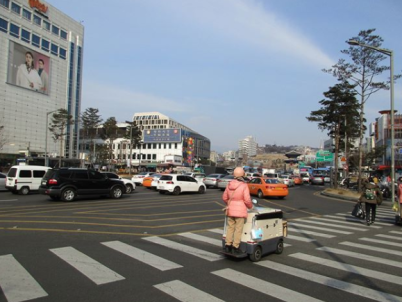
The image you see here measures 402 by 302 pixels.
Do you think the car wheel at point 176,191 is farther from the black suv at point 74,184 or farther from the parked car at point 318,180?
the parked car at point 318,180

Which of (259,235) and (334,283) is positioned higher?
(259,235)

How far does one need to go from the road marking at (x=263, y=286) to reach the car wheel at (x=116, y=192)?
15.3 m

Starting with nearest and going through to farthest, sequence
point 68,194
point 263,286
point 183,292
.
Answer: point 183,292
point 263,286
point 68,194

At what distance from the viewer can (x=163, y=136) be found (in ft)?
360

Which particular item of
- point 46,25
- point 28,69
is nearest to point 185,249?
point 28,69

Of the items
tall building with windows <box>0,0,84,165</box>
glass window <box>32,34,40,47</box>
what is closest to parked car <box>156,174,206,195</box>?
tall building with windows <box>0,0,84,165</box>

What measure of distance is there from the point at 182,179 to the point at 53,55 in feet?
227

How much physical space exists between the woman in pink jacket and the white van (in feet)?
64.7

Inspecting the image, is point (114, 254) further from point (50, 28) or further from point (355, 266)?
point (50, 28)

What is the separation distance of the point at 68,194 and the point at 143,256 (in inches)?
499

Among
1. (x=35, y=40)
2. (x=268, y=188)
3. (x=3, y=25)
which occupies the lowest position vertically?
(x=268, y=188)

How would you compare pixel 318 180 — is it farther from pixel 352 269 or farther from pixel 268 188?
pixel 352 269

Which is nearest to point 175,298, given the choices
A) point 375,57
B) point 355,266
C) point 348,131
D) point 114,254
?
point 114,254

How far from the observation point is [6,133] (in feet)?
227
